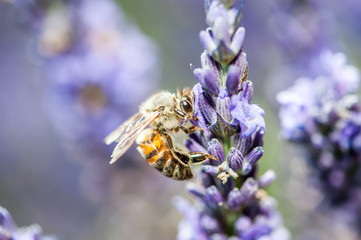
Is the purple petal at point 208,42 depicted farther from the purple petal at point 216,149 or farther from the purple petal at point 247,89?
the purple petal at point 216,149

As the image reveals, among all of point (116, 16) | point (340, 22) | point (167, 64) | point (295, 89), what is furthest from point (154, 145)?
point (167, 64)

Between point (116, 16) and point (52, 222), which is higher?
point (116, 16)

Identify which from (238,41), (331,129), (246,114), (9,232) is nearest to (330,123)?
(331,129)

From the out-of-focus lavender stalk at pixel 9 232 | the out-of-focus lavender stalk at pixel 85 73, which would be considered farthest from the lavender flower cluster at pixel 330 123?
the out-of-focus lavender stalk at pixel 85 73

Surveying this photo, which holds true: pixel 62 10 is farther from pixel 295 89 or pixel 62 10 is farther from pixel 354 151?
pixel 354 151

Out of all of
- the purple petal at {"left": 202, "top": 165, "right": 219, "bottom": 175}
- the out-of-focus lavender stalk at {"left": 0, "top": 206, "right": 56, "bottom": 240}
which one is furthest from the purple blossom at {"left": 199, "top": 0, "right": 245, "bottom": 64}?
the out-of-focus lavender stalk at {"left": 0, "top": 206, "right": 56, "bottom": 240}
